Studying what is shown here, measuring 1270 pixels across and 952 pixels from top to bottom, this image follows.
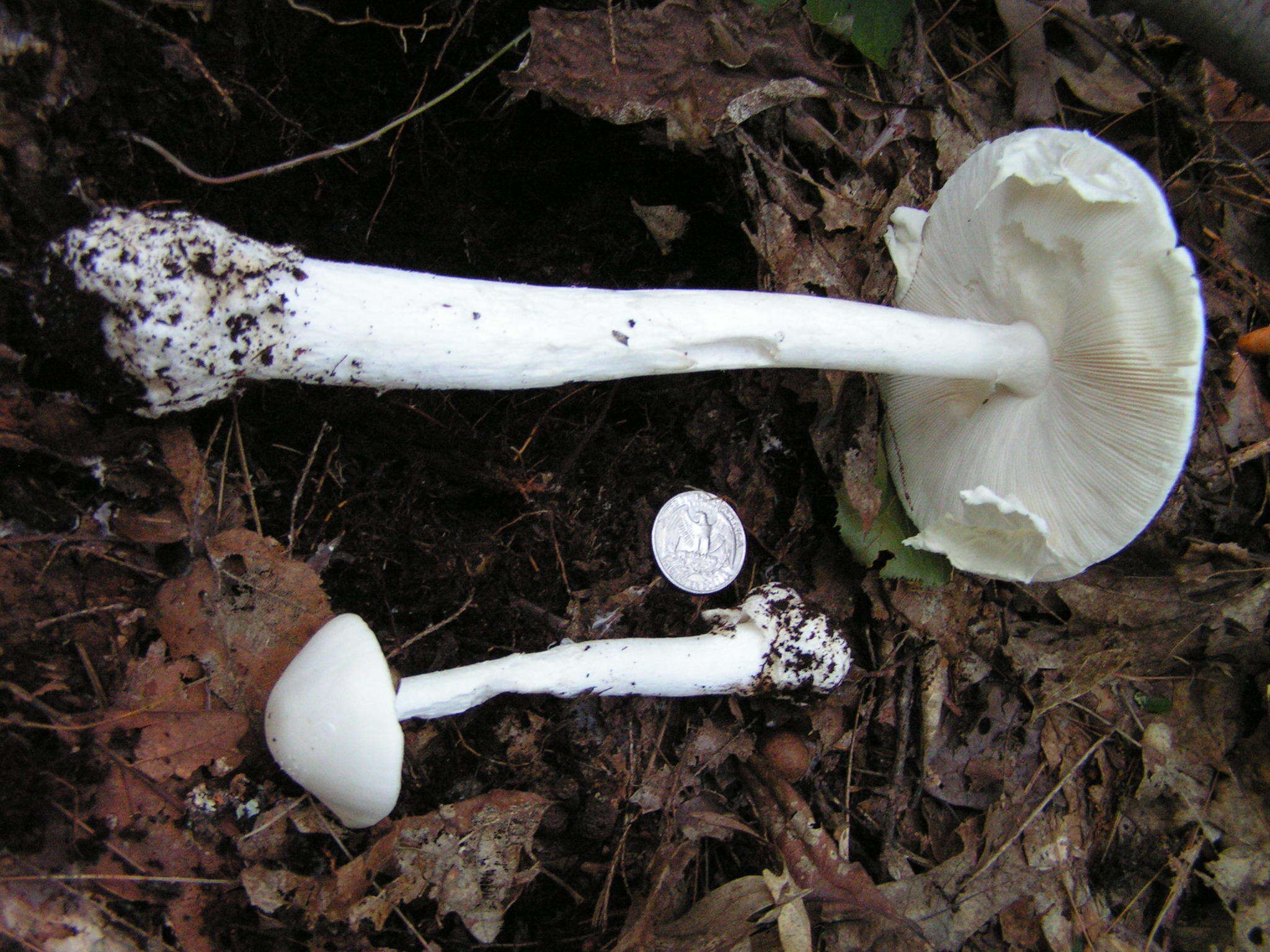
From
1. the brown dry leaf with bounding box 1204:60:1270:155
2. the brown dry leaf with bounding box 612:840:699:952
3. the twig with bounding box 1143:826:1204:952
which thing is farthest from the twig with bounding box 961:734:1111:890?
the brown dry leaf with bounding box 1204:60:1270:155

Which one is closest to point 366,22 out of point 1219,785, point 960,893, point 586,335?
point 586,335

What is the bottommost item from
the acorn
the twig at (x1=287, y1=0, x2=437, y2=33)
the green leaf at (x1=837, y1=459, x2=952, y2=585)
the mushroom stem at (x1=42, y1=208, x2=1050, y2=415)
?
the acorn

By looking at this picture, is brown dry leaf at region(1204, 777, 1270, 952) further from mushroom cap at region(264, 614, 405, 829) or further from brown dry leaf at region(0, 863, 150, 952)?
brown dry leaf at region(0, 863, 150, 952)

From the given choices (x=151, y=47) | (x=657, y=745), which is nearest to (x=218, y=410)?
(x=151, y=47)

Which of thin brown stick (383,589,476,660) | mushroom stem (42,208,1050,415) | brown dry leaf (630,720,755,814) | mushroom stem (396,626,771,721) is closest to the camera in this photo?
mushroom stem (42,208,1050,415)

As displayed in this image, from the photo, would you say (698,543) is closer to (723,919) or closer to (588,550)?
(588,550)
